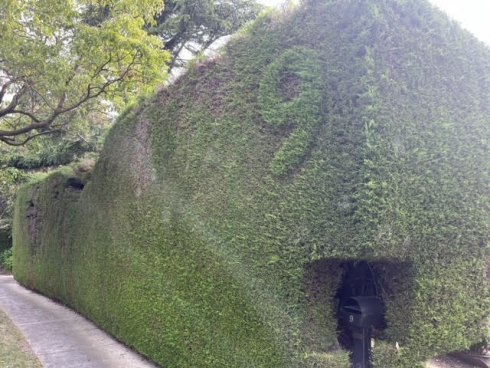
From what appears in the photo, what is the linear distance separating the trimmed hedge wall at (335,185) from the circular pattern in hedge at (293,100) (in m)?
0.01

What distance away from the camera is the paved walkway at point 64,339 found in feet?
17.2

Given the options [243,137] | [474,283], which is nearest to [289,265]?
[243,137]

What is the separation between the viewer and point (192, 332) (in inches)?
171

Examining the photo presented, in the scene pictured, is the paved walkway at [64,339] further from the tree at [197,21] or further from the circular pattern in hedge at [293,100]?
the tree at [197,21]

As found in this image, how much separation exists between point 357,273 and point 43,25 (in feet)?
21.0

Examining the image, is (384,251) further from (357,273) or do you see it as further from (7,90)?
(7,90)

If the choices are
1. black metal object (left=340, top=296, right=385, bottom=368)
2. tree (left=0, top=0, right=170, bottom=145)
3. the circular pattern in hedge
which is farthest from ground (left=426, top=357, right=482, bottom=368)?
tree (left=0, top=0, right=170, bottom=145)

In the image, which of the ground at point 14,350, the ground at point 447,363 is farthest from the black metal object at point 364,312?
the ground at point 14,350

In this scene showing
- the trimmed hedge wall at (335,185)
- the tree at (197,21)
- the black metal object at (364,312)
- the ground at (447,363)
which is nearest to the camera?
the trimmed hedge wall at (335,185)

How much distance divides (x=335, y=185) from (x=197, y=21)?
1142cm

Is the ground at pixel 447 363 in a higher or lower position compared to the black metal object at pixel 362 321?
lower

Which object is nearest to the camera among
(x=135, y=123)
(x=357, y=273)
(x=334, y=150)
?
(x=334, y=150)

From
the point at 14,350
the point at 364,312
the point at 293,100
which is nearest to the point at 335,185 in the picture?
the point at 293,100

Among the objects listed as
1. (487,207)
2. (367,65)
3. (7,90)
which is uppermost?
(7,90)
